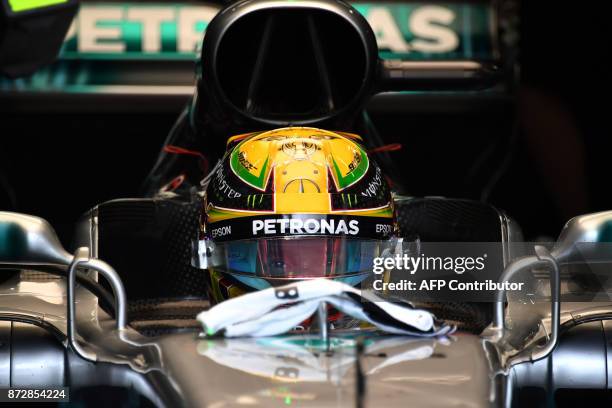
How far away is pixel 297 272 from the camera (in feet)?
6.32

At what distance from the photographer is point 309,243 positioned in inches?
76.1

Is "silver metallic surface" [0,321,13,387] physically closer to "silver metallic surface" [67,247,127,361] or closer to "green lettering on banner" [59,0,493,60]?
"silver metallic surface" [67,247,127,361]

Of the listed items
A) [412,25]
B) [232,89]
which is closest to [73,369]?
[232,89]

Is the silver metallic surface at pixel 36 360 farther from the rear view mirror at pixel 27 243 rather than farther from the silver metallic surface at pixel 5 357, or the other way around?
the rear view mirror at pixel 27 243

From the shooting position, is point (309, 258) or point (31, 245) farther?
point (309, 258)

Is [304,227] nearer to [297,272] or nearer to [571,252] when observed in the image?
[297,272]

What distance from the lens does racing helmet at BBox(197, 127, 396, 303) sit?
1.93 m

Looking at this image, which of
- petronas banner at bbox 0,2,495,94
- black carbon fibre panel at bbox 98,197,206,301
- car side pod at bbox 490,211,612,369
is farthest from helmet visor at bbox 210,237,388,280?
petronas banner at bbox 0,2,495,94

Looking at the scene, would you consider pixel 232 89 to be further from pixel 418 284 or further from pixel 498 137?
pixel 498 137

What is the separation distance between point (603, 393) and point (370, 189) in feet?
1.60

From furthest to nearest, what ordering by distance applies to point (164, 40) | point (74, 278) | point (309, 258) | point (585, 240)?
1. point (164, 40)
2. point (309, 258)
3. point (585, 240)
4. point (74, 278)

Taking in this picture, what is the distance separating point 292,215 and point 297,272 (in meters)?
0.09

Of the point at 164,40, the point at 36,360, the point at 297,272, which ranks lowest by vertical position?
the point at 36,360

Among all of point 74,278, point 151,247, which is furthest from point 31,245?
point 151,247
